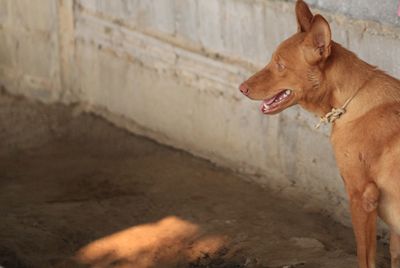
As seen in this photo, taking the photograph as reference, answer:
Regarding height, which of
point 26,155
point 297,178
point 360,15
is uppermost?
point 360,15

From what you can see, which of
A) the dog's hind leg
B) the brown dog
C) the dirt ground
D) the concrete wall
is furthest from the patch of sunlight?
the brown dog

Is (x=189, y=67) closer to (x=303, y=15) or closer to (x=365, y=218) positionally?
(x=303, y=15)

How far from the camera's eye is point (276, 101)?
→ 17.6 feet

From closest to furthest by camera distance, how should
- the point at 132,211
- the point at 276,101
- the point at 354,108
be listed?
the point at 354,108 < the point at 276,101 < the point at 132,211

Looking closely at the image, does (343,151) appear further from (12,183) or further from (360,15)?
(12,183)

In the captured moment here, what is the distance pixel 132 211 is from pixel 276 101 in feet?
7.50

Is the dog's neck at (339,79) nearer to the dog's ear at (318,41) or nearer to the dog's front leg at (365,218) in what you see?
the dog's ear at (318,41)

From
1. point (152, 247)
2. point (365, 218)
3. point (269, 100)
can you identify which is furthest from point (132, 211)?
point (365, 218)

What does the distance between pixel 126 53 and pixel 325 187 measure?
2467 millimetres

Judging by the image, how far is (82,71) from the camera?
9.33 metres

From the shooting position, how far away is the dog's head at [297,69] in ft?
16.8

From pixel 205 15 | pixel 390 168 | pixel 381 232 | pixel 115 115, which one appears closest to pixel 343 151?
pixel 390 168

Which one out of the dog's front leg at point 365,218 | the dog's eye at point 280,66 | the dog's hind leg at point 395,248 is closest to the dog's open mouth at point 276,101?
the dog's eye at point 280,66

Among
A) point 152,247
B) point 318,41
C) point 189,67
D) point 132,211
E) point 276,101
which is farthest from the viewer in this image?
point 189,67
